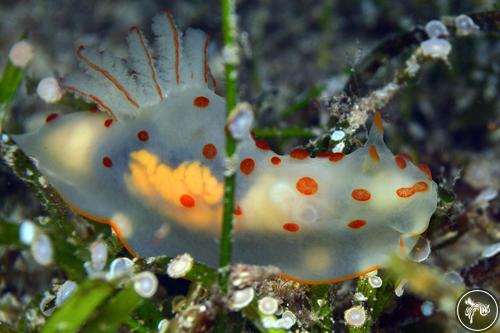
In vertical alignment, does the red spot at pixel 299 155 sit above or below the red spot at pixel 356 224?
above

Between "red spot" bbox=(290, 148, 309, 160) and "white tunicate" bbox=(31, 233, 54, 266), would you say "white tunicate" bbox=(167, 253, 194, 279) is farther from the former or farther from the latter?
"red spot" bbox=(290, 148, 309, 160)

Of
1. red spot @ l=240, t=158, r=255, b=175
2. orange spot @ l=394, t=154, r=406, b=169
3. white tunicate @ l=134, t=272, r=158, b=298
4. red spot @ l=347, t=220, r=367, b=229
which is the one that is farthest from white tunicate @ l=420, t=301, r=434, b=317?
white tunicate @ l=134, t=272, r=158, b=298

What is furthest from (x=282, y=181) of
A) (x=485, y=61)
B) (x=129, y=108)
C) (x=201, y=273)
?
(x=485, y=61)

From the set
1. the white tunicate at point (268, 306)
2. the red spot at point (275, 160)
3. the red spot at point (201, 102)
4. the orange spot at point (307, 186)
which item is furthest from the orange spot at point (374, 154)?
the red spot at point (201, 102)

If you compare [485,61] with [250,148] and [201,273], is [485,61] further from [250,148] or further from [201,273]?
[201,273]

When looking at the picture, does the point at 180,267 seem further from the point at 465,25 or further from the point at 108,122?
the point at 465,25

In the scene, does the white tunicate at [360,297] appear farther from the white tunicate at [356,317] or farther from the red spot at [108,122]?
the red spot at [108,122]
